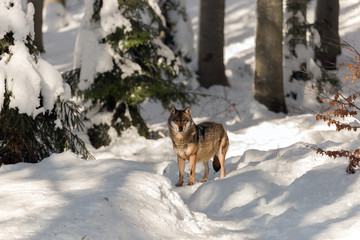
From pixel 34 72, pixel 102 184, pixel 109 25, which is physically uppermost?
pixel 109 25

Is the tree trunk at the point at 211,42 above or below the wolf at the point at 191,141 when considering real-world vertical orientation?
above

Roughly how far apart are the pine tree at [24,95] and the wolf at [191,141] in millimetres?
2254

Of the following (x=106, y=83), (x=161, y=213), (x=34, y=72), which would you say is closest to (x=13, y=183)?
(x=161, y=213)

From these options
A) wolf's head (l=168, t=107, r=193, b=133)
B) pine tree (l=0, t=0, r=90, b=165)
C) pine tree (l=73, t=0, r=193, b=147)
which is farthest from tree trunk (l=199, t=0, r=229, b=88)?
pine tree (l=0, t=0, r=90, b=165)

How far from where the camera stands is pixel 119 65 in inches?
491

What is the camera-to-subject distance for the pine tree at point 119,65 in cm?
1222

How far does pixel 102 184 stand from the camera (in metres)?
5.35

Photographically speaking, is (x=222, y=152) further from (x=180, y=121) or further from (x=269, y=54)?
(x=269, y=54)

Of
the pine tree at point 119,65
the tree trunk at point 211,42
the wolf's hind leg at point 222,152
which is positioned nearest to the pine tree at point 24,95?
the wolf's hind leg at point 222,152

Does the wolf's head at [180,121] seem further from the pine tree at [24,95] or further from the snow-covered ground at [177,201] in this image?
the pine tree at [24,95]

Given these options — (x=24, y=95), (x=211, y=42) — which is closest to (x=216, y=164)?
(x=24, y=95)

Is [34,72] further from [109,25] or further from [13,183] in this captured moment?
[109,25]

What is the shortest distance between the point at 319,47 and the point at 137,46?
892 centimetres

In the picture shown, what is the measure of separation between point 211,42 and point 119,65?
24.0ft
